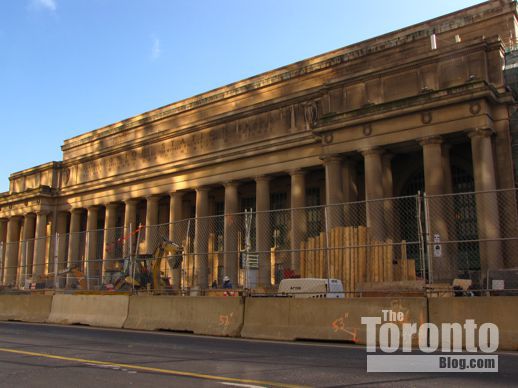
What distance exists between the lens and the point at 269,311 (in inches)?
545

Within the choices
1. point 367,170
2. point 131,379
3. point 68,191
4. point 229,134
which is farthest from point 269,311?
point 68,191

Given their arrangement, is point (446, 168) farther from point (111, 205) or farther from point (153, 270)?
point (111, 205)

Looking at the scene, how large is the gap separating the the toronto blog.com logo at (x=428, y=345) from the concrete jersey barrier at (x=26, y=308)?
13890 millimetres

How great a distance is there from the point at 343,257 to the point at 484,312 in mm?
9386

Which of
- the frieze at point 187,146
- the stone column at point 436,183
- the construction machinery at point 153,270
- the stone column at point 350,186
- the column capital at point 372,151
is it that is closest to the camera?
the construction machinery at point 153,270

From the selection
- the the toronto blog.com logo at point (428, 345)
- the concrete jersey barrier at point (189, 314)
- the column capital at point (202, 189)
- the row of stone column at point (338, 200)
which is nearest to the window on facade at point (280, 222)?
the row of stone column at point (338, 200)

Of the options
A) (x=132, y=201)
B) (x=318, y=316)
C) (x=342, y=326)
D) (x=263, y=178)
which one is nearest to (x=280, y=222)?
(x=263, y=178)

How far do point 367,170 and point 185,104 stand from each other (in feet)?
73.7

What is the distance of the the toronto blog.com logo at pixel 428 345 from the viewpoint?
8820 mm

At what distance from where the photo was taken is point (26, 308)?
2128 cm

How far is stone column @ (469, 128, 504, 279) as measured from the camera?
2392 cm

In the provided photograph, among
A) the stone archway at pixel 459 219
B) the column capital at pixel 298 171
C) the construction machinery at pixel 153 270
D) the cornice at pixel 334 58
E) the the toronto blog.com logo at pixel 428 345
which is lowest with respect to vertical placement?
the the toronto blog.com logo at pixel 428 345

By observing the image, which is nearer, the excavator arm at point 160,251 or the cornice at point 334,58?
the excavator arm at point 160,251

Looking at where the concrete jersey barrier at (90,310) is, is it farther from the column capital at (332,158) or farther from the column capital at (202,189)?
the column capital at (202,189)
